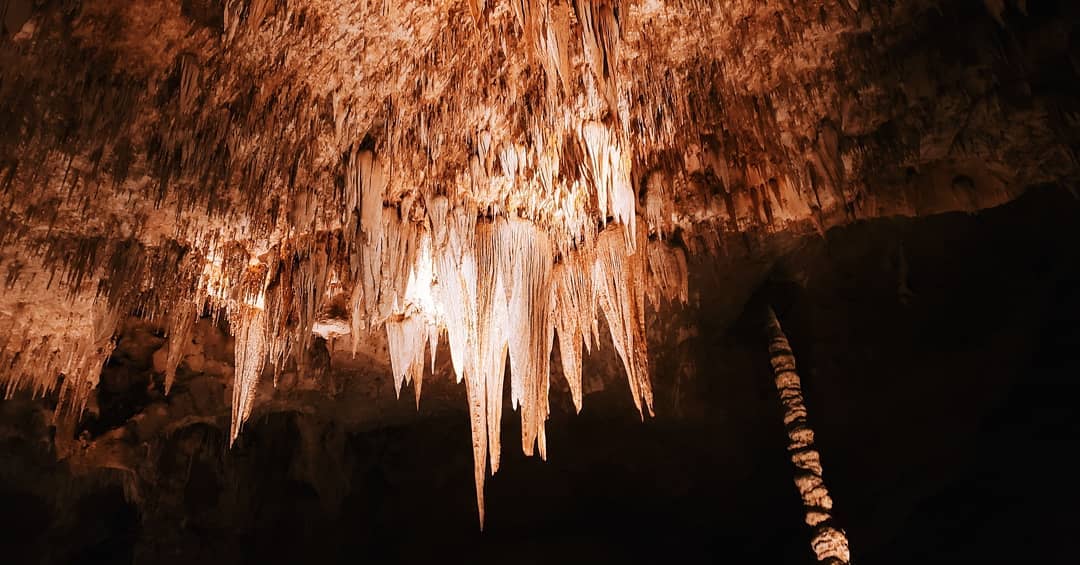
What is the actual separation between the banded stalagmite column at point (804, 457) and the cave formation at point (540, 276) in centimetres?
3

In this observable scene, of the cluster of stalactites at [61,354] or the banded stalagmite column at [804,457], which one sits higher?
the cluster of stalactites at [61,354]

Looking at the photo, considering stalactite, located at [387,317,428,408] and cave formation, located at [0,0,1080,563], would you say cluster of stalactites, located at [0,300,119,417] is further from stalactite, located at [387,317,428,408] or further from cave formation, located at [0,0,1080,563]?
stalactite, located at [387,317,428,408]

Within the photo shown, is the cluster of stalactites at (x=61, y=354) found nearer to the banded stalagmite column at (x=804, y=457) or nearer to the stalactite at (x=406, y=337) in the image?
the stalactite at (x=406, y=337)

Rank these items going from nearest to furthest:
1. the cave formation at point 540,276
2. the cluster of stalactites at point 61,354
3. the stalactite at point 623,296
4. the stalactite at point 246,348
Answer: the cave formation at point 540,276 < the stalactite at point 623,296 < the stalactite at point 246,348 < the cluster of stalactites at point 61,354

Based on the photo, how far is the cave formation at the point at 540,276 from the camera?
3180 millimetres

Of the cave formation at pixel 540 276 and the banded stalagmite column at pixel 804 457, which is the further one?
the banded stalagmite column at pixel 804 457

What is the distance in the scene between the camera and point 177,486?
7.03 metres

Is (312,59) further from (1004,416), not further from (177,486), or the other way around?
(1004,416)

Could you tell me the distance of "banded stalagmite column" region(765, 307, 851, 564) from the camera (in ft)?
17.3

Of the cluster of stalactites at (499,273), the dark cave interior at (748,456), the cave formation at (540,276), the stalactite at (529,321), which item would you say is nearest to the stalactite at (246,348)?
the cave formation at (540,276)

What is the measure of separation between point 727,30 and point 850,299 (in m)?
3.90

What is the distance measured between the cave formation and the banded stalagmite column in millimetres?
26

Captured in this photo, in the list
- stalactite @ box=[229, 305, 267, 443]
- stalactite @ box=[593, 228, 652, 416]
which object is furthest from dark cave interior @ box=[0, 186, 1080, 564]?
stalactite @ box=[593, 228, 652, 416]

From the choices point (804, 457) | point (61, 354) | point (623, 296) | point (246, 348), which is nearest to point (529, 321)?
point (623, 296)
